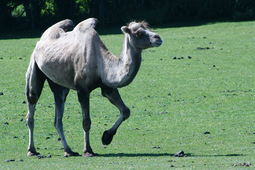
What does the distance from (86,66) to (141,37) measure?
1.10 metres

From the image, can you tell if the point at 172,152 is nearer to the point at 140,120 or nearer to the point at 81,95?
the point at 81,95

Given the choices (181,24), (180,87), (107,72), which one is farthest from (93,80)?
(181,24)

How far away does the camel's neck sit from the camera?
764cm

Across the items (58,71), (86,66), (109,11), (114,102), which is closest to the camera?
(86,66)

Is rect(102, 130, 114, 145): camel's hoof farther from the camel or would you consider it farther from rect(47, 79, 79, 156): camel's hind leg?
rect(47, 79, 79, 156): camel's hind leg

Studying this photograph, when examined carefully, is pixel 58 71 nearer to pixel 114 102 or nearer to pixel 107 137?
pixel 114 102

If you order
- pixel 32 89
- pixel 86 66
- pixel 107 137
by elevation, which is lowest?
pixel 107 137

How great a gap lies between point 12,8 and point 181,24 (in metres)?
9.83

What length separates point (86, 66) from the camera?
8.10m

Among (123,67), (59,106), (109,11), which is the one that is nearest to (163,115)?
(59,106)

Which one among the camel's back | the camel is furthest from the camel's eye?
the camel's back

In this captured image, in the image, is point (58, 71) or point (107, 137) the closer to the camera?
point (107, 137)

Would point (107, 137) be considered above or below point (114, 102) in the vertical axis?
below

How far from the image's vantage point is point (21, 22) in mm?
29328
